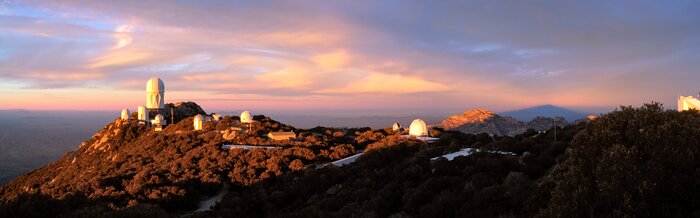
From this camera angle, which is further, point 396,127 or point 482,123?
point 482,123

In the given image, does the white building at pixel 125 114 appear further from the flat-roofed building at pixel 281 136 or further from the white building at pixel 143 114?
the flat-roofed building at pixel 281 136

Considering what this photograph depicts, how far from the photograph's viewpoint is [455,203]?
386 inches

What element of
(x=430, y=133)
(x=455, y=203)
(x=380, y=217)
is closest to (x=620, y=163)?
(x=455, y=203)

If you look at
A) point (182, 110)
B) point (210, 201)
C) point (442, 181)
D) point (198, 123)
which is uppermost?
point (182, 110)

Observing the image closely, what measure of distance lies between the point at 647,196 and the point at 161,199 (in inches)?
682

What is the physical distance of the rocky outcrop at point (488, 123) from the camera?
155 feet

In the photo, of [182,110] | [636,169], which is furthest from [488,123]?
[636,169]

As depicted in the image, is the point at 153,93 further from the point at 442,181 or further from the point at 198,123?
the point at 442,181

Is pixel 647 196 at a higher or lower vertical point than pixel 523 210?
higher

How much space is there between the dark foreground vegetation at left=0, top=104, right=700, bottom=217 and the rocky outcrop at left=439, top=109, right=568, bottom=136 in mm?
25409

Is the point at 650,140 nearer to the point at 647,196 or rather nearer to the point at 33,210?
the point at 647,196

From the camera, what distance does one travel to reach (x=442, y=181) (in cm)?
1225

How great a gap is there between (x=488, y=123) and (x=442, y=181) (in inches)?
1705

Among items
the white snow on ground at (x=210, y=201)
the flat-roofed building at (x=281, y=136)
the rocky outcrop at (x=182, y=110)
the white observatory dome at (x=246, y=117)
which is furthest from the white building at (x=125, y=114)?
the white snow on ground at (x=210, y=201)
